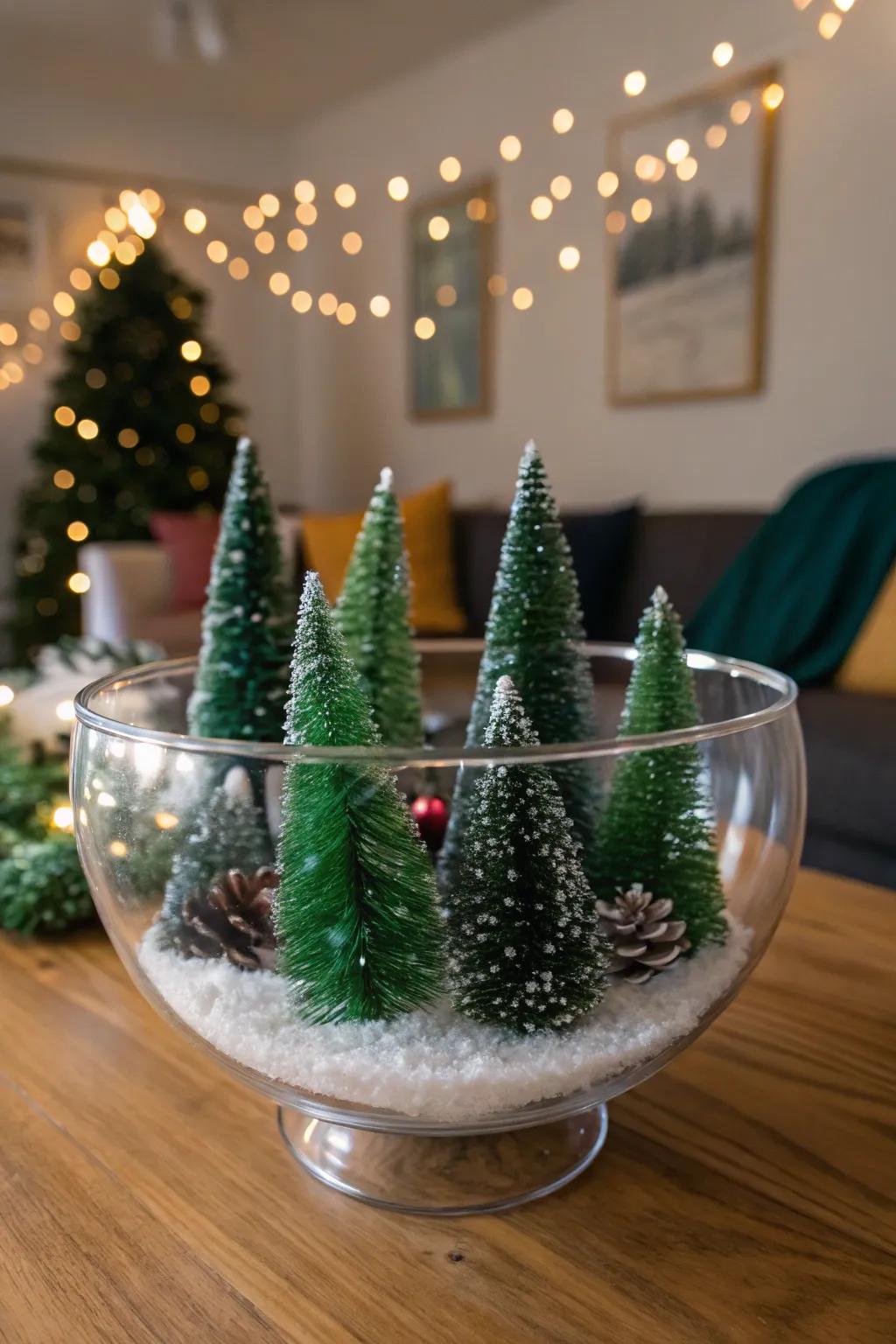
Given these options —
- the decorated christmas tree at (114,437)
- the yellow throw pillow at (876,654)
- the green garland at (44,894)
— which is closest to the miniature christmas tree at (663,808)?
the green garland at (44,894)

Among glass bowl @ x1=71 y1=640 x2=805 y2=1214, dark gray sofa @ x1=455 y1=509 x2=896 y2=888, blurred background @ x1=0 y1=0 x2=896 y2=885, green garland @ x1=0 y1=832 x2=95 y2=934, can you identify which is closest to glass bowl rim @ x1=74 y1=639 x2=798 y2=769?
glass bowl @ x1=71 y1=640 x2=805 y2=1214

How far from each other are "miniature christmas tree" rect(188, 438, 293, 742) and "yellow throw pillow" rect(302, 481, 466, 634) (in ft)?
7.12

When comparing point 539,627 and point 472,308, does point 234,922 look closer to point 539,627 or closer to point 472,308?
point 539,627

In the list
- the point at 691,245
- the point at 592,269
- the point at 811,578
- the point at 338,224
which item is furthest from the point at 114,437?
the point at 811,578

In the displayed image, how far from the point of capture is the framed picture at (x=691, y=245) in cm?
272

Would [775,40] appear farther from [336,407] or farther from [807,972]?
[807,972]

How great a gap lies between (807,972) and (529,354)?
121 inches

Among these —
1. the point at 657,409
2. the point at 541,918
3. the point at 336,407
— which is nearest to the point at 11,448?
the point at 336,407

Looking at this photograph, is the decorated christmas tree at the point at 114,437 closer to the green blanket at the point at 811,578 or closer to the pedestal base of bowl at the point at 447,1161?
the green blanket at the point at 811,578

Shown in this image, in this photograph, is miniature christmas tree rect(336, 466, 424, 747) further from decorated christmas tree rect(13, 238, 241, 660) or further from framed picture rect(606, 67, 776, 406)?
decorated christmas tree rect(13, 238, 241, 660)

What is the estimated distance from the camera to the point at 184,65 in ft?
12.1

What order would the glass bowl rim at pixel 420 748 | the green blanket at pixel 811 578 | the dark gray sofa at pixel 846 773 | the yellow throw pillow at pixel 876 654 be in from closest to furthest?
the glass bowl rim at pixel 420 748 → the dark gray sofa at pixel 846 773 → the yellow throw pillow at pixel 876 654 → the green blanket at pixel 811 578

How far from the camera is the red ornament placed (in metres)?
0.46

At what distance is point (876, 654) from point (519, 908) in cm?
171
